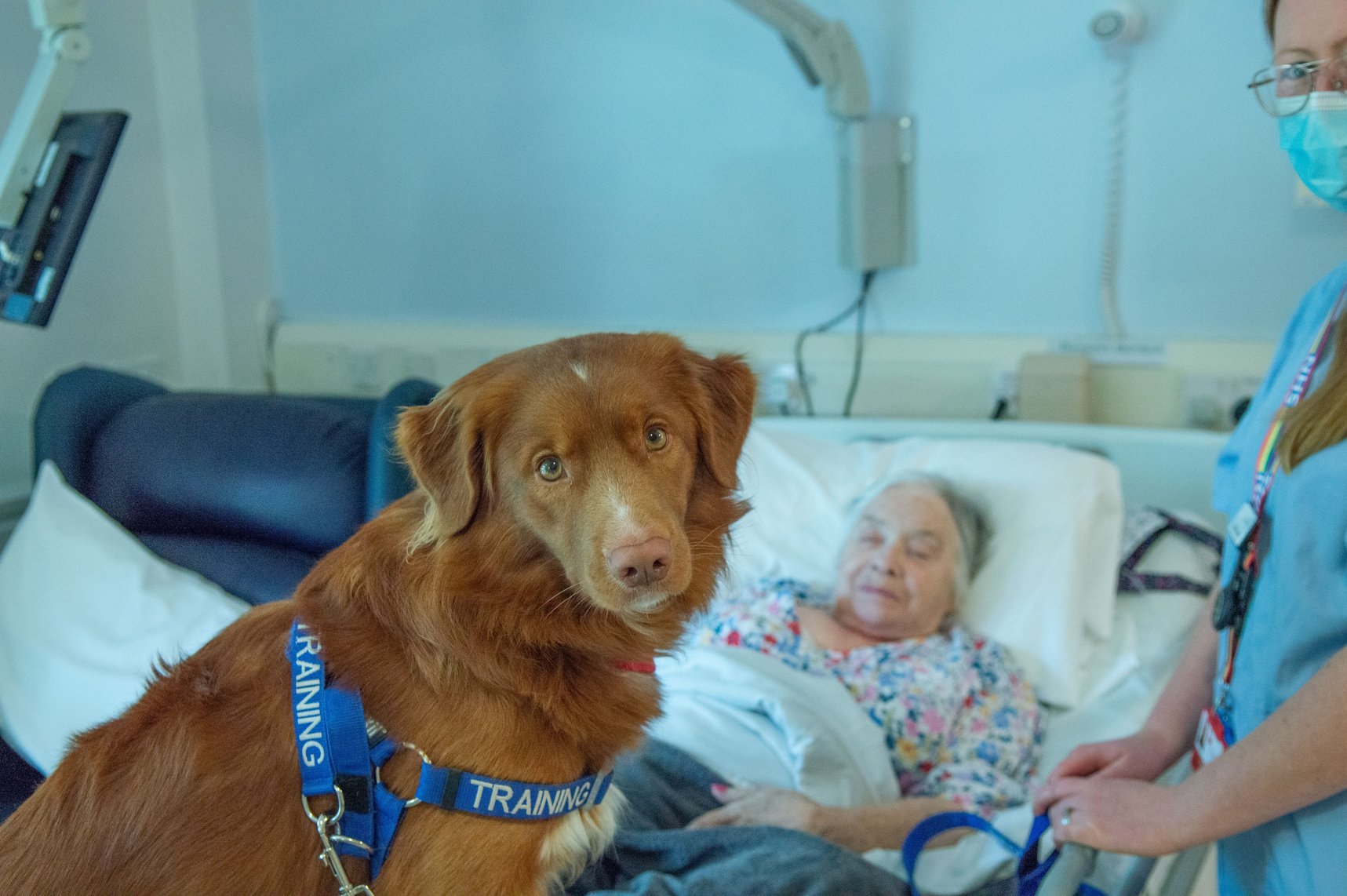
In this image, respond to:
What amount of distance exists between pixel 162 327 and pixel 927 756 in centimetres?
280

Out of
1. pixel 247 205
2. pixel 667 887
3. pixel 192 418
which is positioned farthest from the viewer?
pixel 247 205

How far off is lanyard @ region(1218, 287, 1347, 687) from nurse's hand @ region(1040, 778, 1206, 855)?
24cm

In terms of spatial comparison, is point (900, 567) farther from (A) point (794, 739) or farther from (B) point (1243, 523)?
(B) point (1243, 523)

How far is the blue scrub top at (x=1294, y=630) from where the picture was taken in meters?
1.25

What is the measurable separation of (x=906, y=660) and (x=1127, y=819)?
2.95ft

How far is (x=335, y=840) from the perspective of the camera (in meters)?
1.15

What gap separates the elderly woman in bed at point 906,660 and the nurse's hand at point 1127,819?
1.56 ft

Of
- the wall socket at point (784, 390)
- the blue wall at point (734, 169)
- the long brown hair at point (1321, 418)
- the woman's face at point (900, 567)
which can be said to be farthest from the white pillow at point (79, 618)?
the long brown hair at point (1321, 418)

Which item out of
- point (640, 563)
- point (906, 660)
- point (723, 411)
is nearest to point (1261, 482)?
point (723, 411)

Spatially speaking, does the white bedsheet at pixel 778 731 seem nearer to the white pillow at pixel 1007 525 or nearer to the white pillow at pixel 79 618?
the white pillow at pixel 1007 525

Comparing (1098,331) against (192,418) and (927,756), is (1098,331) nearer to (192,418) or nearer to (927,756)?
(927,756)

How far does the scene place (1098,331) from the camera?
291cm

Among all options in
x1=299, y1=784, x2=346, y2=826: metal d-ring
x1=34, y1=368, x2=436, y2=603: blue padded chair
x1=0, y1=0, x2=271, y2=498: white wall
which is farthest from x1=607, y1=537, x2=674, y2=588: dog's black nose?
x1=0, y1=0, x2=271, y2=498: white wall

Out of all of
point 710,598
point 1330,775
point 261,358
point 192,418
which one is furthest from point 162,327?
point 1330,775
